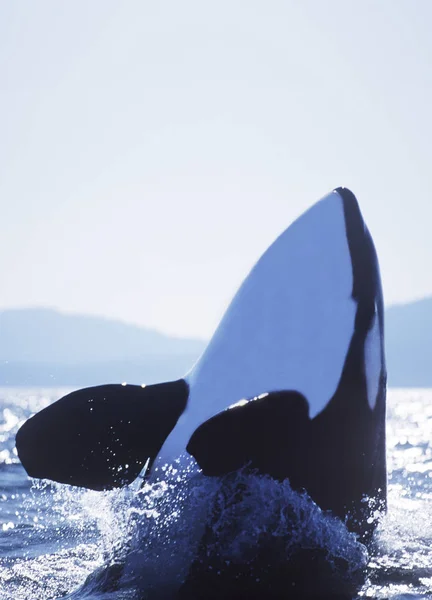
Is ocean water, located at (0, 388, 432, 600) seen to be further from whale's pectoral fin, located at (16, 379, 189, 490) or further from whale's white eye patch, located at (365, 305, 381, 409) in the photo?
whale's white eye patch, located at (365, 305, 381, 409)

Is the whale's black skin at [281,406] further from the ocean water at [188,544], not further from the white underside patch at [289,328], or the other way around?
the ocean water at [188,544]

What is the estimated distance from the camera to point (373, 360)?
779 centimetres

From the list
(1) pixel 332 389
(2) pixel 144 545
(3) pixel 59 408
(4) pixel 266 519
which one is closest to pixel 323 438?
(1) pixel 332 389

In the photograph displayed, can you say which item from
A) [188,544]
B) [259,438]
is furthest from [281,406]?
[188,544]

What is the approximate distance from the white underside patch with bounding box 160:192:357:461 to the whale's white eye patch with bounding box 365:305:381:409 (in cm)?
28

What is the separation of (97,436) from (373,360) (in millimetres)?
2747

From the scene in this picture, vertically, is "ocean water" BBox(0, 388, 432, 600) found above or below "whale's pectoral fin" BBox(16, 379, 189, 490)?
below

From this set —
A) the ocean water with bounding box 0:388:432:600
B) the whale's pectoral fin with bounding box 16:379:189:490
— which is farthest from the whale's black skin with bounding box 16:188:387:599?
the ocean water with bounding box 0:388:432:600

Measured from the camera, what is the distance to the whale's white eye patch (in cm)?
773

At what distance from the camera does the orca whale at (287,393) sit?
24.3ft

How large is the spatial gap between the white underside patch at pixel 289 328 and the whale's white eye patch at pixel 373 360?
→ 0.91 ft

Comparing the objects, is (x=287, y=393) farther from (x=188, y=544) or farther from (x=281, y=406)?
(x=188, y=544)

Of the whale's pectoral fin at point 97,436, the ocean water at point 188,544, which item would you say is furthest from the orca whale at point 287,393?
the ocean water at point 188,544

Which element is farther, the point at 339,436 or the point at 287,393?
the point at 339,436
